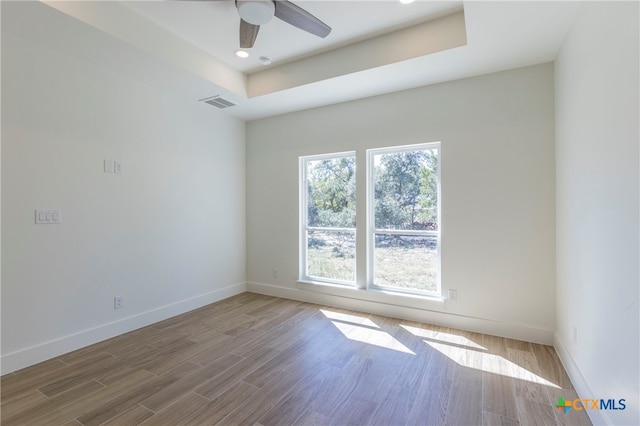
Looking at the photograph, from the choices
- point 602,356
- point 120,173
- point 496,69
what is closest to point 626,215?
point 602,356

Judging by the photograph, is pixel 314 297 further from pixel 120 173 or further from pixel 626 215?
pixel 626 215

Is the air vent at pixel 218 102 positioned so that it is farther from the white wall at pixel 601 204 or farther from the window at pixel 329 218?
the white wall at pixel 601 204

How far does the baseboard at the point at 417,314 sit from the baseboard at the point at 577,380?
0.71 feet

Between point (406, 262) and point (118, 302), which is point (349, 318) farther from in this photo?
point (118, 302)

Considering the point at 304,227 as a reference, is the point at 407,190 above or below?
above

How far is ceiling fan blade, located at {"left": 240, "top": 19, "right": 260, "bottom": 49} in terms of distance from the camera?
2.27 m

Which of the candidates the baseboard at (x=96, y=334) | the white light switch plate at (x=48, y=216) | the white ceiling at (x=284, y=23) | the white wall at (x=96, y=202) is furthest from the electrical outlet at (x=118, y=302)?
the white ceiling at (x=284, y=23)

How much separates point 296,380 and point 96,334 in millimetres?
2126

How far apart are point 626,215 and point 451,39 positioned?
1.92 m

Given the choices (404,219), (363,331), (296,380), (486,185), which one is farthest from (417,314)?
(296,380)

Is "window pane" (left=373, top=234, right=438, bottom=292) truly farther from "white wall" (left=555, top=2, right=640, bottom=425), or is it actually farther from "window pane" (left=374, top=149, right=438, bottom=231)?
"white wall" (left=555, top=2, right=640, bottom=425)

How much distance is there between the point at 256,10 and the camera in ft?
6.85

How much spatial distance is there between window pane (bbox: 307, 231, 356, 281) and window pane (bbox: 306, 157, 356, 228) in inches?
6.3

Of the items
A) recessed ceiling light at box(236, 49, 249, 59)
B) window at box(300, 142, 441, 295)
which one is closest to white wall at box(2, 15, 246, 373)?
recessed ceiling light at box(236, 49, 249, 59)
